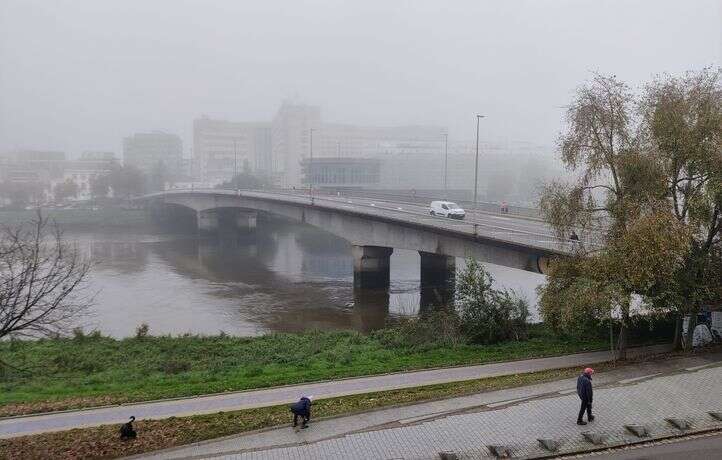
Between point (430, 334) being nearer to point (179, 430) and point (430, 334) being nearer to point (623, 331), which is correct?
point (623, 331)

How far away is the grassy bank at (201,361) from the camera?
15977 mm

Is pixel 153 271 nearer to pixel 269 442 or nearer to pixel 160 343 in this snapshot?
pixel 160 343

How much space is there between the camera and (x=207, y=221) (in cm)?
8500

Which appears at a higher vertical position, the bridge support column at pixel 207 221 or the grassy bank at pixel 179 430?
the grassy bank at pixel 179 430

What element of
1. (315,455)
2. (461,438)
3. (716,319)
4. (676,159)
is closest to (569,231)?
(676,159)

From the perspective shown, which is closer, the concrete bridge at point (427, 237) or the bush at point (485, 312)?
the bush at point (485, 312)

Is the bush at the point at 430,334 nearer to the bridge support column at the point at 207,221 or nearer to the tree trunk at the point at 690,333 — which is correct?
the tree trunk at the point at 690,333

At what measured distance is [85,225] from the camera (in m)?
92.9

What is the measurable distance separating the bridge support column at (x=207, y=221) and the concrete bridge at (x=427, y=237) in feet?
67.8

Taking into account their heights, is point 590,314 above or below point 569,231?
below

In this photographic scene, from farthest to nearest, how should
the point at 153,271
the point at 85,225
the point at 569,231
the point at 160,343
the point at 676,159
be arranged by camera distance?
the point at 85,225
the point at 153,271
the point at 160,343
the point at 569,231
the point at 676,159

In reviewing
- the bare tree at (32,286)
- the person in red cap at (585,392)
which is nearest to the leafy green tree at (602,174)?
the person in red cap at (585,392)

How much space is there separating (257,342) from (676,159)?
53.3 feet

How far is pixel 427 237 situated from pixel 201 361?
19594 millimetres
